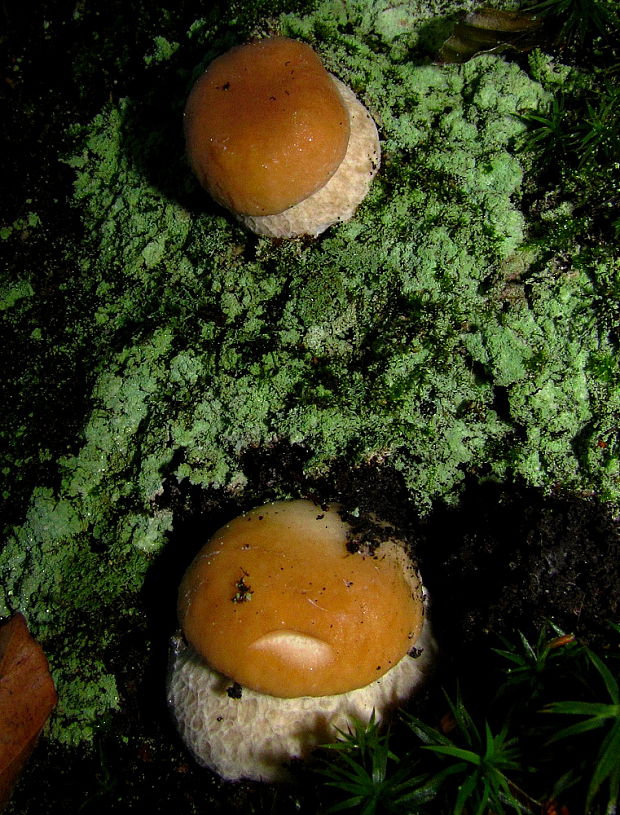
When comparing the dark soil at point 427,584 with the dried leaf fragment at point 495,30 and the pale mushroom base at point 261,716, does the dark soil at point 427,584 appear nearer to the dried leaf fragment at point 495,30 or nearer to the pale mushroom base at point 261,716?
the pale mushroom base at point 261,716

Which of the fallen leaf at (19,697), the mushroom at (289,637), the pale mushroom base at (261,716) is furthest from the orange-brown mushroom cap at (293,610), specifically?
the fallen leaf at (19,697)

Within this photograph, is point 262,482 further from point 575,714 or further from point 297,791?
point 575,714

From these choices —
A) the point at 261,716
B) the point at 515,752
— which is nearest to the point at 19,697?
the point at 261,716

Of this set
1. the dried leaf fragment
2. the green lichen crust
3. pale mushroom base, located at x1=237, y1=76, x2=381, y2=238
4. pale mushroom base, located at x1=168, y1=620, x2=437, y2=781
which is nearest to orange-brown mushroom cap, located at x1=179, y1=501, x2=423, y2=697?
pale mushroom base, located at x1=168, y1=620, x2=437, y2=781

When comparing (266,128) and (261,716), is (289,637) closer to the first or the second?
(261,716)

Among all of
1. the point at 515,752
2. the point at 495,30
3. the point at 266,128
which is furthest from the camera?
the point at 495,30
